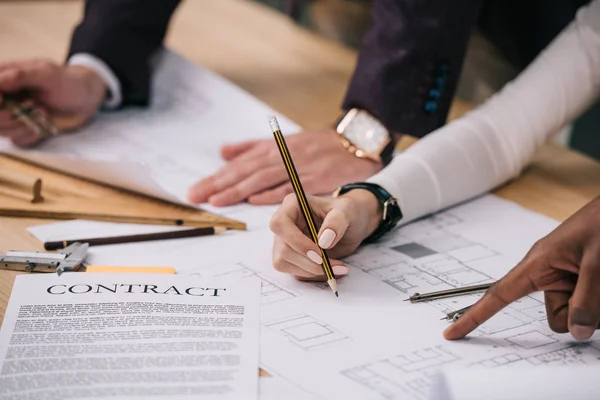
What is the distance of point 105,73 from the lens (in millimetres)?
1361

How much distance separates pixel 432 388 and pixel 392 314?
137 mm

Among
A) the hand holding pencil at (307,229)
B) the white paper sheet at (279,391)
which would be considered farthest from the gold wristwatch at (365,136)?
the white paper sheet at (279,391)

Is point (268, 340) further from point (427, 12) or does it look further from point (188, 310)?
point (427, 12)

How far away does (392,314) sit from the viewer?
0.79 metres

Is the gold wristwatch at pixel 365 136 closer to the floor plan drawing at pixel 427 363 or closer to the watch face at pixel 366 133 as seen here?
the watch face at pixel 366 133

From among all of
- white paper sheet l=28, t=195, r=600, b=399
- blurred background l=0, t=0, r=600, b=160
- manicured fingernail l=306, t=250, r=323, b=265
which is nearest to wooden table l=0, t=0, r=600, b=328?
blurred background l=0, t=0, r=600, b=160

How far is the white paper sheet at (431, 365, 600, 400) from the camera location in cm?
63

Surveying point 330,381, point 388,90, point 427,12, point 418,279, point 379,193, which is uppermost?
point 427,12

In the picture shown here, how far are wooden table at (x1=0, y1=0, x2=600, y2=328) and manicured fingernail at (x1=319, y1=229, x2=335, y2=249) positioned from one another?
1.20 ft

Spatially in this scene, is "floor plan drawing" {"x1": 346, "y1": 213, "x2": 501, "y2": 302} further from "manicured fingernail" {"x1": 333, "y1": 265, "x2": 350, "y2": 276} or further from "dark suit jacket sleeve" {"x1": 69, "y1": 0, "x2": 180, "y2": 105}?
"dark suit jacket sleeve" {"x1": 69, "y1": 0, "x2": 180, "y2": 105}

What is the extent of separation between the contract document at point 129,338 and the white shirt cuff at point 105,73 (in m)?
0.59

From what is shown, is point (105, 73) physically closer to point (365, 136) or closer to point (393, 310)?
point (365, 136)

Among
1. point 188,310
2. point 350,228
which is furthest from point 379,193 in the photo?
point 188,310

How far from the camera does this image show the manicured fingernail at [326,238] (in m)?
0.83
